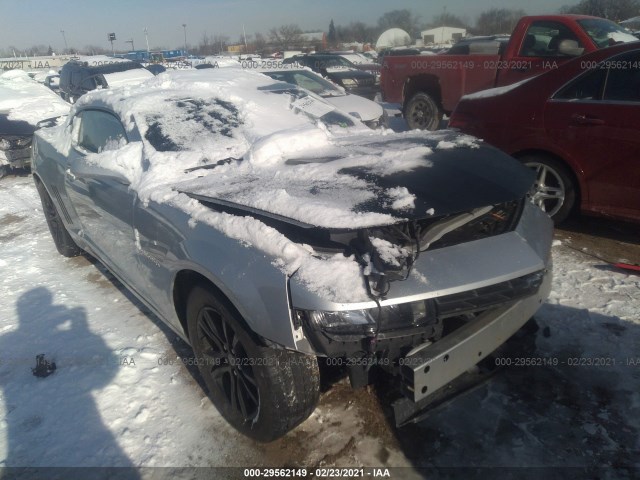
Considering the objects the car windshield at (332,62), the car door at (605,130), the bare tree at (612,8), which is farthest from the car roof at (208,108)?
the bare tree at (612,8)

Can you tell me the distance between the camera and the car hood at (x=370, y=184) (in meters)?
1.88

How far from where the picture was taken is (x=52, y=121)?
5.20 metres

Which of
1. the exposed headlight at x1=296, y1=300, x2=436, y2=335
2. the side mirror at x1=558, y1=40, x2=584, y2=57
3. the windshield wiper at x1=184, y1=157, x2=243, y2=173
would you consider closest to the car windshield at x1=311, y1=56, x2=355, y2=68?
the side mirror at x1=558, y1=40, x2=584, y2=57

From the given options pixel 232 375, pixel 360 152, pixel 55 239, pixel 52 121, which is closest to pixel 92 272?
pixel 55 239

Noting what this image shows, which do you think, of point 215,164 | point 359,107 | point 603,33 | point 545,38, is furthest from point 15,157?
point 603,33

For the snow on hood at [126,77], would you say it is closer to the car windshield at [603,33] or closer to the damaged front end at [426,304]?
the car windshield at [603,33]

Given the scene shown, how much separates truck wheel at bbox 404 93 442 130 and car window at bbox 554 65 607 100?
4307mm

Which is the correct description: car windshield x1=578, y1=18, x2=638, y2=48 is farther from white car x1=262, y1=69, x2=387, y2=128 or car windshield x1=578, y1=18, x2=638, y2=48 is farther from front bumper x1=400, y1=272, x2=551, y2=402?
front bumper x1=400, y1=272, x2=551, y2=402

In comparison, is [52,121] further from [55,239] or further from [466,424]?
[466,424]

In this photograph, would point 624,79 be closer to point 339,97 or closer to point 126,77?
point 339,97

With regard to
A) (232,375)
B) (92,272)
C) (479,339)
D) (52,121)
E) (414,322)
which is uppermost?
(52,121)

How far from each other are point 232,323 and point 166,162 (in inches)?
48.1

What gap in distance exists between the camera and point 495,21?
4822 cm

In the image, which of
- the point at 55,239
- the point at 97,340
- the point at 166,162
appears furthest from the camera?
the point at 55,239
